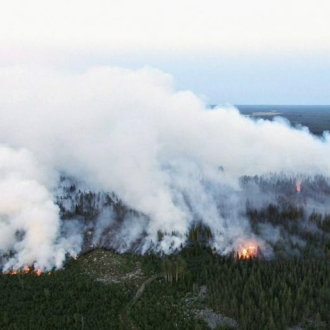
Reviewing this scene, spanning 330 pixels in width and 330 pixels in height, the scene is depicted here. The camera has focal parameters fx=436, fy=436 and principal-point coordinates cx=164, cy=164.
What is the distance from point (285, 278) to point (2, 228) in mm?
121124

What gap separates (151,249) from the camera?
177 meters

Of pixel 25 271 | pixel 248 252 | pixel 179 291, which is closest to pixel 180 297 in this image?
pixel 179 291

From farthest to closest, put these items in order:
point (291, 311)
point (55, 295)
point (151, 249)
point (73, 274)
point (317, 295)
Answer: point (151, 249) < point (73, 274) < point (55, 295) < point (317, 295) < point (291, 311)

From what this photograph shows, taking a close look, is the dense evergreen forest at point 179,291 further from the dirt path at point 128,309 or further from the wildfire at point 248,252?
the wildfire at point 248,252

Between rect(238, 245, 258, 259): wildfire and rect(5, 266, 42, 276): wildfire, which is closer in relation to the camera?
rect(5, 266, 42, 276): wildfire

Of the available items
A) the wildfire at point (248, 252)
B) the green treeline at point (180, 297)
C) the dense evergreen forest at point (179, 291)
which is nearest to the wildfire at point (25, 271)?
the dense evergreen forest at point (179, 291)

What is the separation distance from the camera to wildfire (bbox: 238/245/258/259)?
548 feet

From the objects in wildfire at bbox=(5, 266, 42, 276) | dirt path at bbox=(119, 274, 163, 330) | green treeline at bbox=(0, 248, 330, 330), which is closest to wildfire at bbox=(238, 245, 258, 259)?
green treeline at bbox=(0, 248, 330, 330)

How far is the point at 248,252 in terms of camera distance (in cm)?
17288

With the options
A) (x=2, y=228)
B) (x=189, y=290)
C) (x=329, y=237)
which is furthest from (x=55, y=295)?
(x=329, y=237)

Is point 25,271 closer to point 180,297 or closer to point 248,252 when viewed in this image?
point 180,297

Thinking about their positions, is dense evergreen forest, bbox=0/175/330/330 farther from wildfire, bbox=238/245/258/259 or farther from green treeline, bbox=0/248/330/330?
wildfire, bbox=238/245/258/259

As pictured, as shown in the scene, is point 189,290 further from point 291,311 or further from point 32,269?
point 32,269

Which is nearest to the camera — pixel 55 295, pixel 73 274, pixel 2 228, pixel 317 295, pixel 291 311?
pixel 291 311
